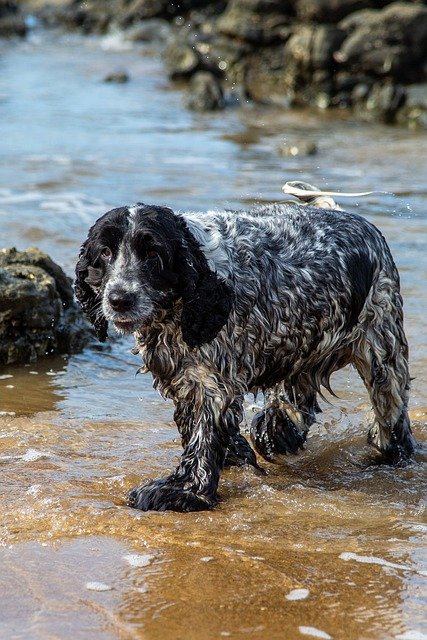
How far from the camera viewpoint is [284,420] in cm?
648

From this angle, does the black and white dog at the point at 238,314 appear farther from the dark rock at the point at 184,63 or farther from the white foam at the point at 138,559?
the dark rock at the point at 184,63

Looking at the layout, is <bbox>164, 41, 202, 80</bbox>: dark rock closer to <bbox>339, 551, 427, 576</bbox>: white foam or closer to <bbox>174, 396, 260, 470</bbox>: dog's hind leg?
<bbox>174, 396, 260, 470</bbox>: dog's hind leg

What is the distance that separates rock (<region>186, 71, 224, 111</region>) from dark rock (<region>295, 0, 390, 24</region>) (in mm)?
3740

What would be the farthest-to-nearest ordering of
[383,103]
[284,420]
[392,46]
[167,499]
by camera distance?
[392,46]
[383,103]
[284,420]
[167,499]

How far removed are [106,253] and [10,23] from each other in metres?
32.9

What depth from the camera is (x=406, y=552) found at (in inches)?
193

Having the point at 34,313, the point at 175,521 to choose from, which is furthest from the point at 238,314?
the point at 34,313

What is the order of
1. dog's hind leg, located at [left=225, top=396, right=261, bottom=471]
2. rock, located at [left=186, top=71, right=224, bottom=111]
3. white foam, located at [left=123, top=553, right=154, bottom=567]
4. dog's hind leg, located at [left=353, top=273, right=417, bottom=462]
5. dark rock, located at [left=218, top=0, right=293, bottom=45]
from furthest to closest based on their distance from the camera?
dark rock, located at [left=218, top=0, right=293, bottom=45] → rock, located at [left=186, top=71, right=224, bottom=111] → dog's hind leg, located at [left=353, top=273, right=417, bottom=462] → dog's hind leg, located at [left=225, top=396, right=261, bottom=471] → white foam, located at [left=123, top=553, right=154, bottom=567]

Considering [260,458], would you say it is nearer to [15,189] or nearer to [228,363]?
[228,363]

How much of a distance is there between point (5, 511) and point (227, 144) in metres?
12.5

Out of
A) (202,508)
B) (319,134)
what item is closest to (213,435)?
(202,508)

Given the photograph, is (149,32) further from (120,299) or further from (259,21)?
(120,299)

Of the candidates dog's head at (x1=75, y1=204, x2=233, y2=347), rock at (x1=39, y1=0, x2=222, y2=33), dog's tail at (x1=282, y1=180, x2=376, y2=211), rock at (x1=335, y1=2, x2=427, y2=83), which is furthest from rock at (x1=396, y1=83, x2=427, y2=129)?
dog's head at (x1=75, y1=204, x2=233, y2=347)

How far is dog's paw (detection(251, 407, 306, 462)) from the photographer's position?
20.9ft
